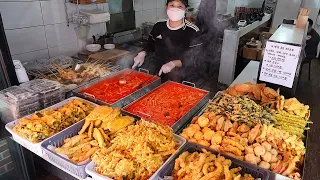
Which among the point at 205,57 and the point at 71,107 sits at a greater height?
the point at 71,107

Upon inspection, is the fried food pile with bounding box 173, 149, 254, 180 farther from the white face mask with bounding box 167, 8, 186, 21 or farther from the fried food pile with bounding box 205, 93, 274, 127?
the white face mask with bounding box 167, 8, 186, 21

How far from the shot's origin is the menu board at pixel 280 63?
7.27 feet

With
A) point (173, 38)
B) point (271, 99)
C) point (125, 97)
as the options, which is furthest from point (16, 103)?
point (271, 99)

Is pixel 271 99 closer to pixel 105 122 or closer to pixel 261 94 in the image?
pixel 261 94

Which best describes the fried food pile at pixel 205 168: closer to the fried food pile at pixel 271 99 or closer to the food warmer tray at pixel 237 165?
the food warmer tray at pixel 237 165

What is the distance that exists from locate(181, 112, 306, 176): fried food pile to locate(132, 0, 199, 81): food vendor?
5.03 feet

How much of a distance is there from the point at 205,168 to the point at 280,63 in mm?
1381

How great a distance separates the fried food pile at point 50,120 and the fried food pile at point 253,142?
0.99m

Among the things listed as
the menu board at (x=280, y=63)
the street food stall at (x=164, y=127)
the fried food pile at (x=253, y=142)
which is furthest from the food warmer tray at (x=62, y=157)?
the menu board at (x=280, y=63)

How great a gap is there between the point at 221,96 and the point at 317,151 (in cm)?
281

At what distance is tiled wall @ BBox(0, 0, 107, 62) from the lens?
3242 mm

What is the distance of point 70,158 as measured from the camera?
168cm

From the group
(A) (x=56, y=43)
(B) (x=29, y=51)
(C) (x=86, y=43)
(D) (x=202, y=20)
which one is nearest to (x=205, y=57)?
(D) (x=202, y=20)

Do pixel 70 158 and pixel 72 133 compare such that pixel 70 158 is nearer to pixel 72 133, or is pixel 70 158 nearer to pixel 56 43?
pixel 72 133
